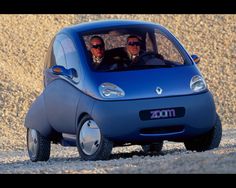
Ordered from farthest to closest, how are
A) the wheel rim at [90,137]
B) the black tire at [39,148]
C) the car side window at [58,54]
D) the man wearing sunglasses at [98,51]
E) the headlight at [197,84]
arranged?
1. the black tire at [39,148]
2. the car side window at [58,54]
3. the man wearing sunglasses at [98,51]
4. the headlight at [197,84]
5. the wheel rim at [90,137]

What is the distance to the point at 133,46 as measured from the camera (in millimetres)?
12977

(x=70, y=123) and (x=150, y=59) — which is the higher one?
(x=150, y=59)

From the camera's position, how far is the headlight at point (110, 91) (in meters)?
12.1

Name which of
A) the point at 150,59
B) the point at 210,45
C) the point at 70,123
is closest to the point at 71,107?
the point at 70,123

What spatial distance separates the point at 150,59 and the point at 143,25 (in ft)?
2.61

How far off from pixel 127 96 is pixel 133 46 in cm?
115

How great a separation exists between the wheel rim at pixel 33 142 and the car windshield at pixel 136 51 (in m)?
1.72

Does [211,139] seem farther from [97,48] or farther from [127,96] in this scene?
[97,48]

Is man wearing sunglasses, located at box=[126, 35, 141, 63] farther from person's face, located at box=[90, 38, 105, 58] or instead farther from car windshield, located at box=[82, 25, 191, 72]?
person's face, located at box=[90, 38, 105, 58]

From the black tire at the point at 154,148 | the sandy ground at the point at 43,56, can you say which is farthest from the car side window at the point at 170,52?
the sandy ground at the point at 43,56

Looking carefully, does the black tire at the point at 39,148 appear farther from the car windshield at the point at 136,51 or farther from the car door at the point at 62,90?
the car windshield at the point at 136,51

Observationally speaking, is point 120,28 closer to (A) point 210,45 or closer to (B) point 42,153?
(B) point 42,153
